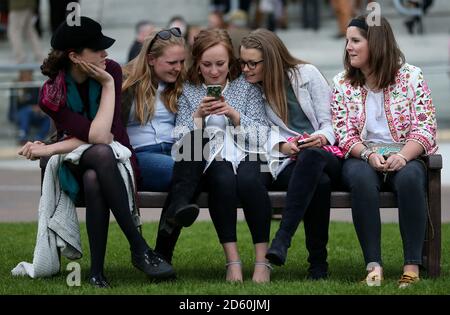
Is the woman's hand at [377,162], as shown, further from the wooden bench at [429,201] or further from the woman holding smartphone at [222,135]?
the woman holding smartphone at [222,135]

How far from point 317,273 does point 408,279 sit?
22.3 inches

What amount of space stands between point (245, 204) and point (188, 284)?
21.4 inches

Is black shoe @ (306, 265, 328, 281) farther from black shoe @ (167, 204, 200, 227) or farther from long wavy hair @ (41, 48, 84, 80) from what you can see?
long wavy hair @ (41, 48, 84, 80)

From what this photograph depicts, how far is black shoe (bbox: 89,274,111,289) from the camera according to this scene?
677 centimetres

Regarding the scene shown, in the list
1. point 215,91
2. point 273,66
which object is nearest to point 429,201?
point 273,66

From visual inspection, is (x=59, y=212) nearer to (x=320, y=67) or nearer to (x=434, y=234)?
(x=434, y=234)

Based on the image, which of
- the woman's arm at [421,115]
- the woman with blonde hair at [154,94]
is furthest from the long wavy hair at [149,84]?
the woman's arm at [421,115]

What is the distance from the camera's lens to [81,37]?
22.5ft

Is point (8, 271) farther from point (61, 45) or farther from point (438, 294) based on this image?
point (438, 294)

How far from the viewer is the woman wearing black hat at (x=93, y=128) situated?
6715mm

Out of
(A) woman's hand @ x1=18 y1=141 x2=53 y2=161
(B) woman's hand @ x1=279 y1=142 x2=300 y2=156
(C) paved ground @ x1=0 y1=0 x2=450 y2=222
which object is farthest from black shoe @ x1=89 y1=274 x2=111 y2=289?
(C) paved ground @ x1=0 y1=0 x2=450 y2=222

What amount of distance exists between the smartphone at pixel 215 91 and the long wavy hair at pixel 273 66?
40 centimetres

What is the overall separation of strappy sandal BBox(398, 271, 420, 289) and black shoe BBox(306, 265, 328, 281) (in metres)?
0.49

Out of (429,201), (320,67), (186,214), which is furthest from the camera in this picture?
(320,67)
